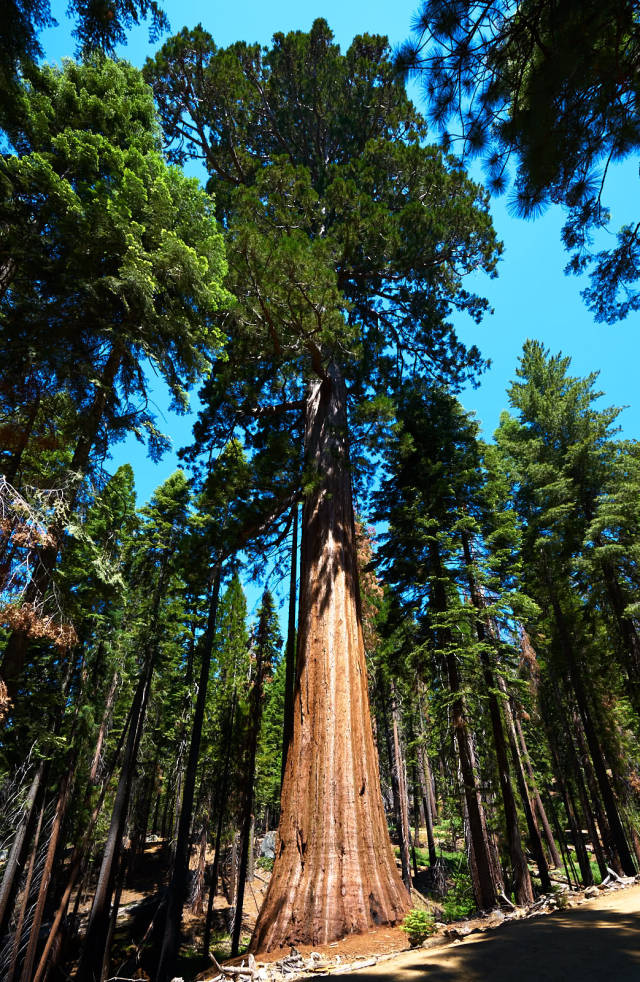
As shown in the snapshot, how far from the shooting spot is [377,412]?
280 inches

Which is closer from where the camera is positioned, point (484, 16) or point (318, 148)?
point (484, 16)

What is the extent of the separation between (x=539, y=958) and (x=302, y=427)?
8.39 meters

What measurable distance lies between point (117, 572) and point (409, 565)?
5.86m

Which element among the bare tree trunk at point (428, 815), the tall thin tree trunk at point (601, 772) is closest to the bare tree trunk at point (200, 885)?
the bare tree trunk at point (428, 815)

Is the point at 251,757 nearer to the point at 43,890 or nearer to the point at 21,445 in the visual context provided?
the point at 43,890

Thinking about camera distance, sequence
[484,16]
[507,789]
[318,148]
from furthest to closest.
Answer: [318,148]
[507,789]
[484,16]

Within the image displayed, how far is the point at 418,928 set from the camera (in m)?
3.36

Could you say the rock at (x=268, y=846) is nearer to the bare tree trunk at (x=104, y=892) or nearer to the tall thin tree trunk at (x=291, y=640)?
the bare tree trunk at (x=104, y=892)

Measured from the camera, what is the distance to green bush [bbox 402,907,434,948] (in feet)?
10.7

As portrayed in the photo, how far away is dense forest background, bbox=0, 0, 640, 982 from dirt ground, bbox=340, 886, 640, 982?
1690 mm

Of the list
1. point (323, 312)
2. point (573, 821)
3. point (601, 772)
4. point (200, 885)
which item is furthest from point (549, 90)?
point (200, 885)

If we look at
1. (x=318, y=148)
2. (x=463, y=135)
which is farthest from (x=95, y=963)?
(x=318, y=148)

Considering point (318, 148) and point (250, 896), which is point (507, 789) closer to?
point (318, 148)

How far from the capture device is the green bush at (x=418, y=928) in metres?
3.27
